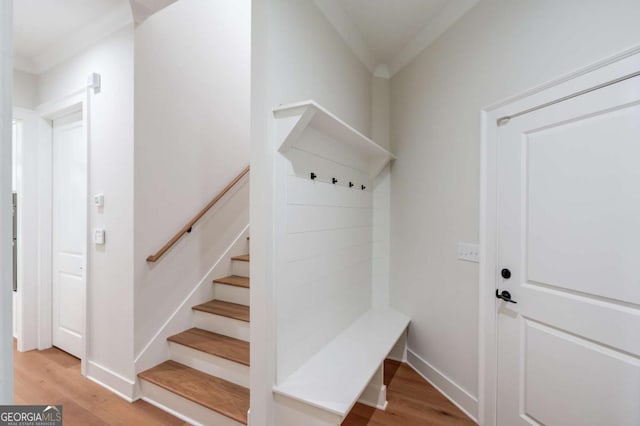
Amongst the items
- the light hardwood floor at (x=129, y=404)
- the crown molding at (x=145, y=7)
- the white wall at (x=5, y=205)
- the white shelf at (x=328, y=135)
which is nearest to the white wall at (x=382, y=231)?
the white shelf at (x=328, y=135)

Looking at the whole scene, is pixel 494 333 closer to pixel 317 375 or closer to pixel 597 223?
pixel 597 223

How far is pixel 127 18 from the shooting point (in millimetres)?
2189

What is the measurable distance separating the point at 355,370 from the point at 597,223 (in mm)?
1473

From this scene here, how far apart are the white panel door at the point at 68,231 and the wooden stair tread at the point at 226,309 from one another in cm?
120

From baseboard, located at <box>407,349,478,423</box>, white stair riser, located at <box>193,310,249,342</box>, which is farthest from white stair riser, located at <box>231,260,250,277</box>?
baseboard, located at <box>407,349,478,423</box>

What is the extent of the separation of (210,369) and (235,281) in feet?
2.49

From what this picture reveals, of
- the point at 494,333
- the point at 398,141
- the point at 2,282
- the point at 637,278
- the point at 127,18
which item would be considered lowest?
the point at 494,333

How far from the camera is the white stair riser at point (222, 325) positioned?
229 cm

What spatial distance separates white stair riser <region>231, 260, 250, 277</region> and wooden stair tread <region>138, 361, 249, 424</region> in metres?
0.90

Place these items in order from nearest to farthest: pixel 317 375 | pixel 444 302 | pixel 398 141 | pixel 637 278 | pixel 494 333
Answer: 1. pixel 637 278
2. pixel 317 375
3. pixel 494 333
4. pixel 444 302
5. pixel 398 141

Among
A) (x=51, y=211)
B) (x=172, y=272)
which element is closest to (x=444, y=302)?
(x=172, y=272)

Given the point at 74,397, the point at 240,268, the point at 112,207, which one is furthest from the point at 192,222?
the point at 74,397

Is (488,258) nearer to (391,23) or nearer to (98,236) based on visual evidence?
(391,23)

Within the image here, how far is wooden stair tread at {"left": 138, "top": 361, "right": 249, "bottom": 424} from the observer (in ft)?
5.92
